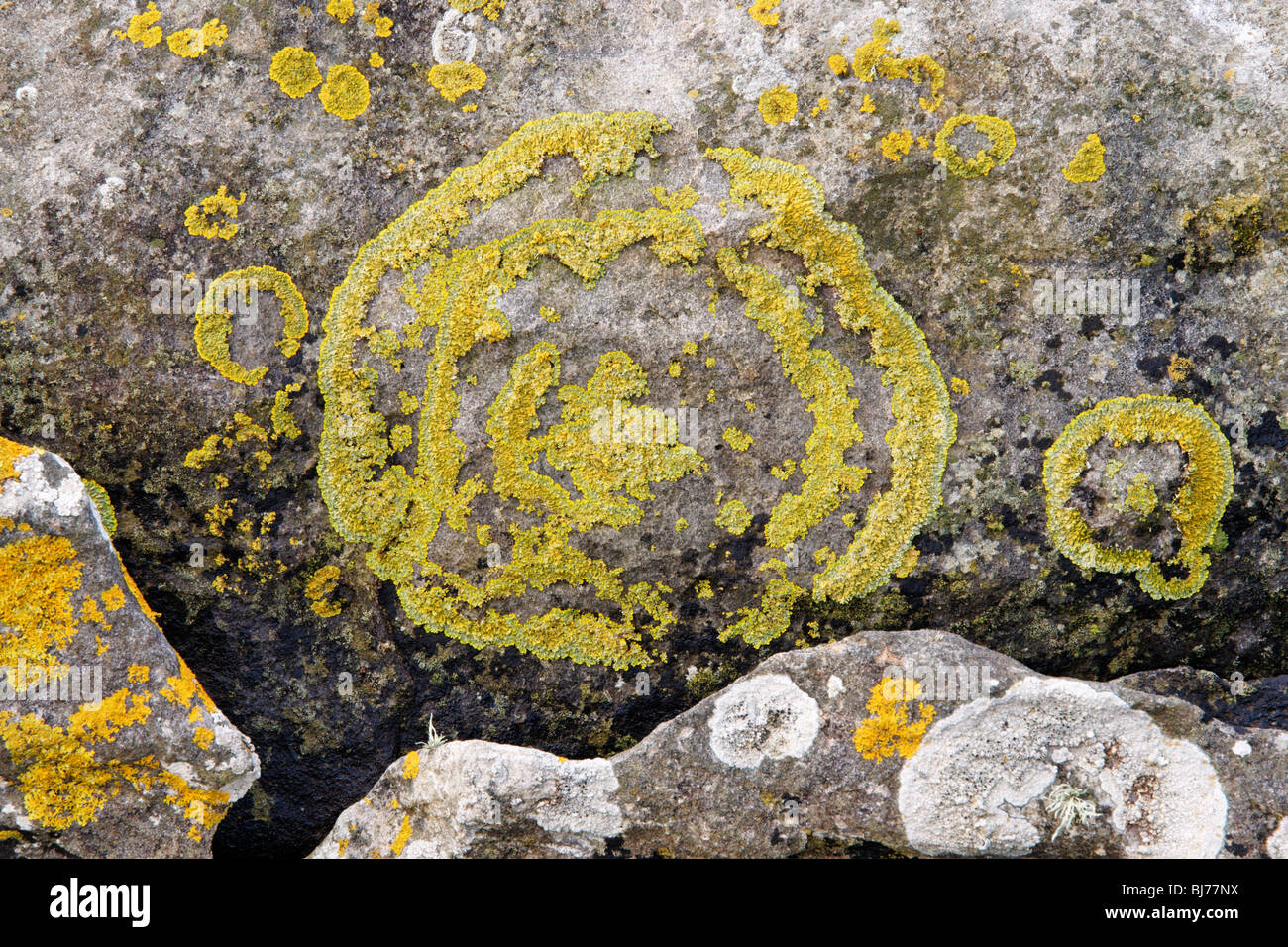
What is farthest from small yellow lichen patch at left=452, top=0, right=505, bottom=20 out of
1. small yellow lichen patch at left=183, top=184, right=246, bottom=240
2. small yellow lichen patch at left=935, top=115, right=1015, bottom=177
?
small yellow lichen patch at left=935, top=115, right=1015, bottom=177

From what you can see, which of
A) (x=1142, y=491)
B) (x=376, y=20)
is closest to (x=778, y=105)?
(x=376, y=20)

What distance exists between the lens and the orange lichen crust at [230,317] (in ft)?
13.1

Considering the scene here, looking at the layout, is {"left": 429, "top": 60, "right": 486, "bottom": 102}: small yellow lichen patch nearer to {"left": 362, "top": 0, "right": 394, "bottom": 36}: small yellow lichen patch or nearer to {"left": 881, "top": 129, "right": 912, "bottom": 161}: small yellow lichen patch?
{"left": 362, "top": 0, "right": 394, "bottom": 36}: small yellow lichen patch

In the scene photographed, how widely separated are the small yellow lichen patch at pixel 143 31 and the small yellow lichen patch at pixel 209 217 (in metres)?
0.78

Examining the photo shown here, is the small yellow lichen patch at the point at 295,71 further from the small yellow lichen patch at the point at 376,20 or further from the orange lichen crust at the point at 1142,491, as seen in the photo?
the orange lichen crust at the point at 1142,491

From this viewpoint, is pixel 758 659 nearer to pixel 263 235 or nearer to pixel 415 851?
pixel 415 851

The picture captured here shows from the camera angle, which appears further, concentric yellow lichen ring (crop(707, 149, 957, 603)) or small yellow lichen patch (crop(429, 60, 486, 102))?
small yellow lichen patch (crop(429, 60, 486, 102))

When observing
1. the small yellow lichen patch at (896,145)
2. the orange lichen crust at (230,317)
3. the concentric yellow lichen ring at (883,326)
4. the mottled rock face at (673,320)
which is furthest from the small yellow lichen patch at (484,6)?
the small yellow lichen patch at (896,145)

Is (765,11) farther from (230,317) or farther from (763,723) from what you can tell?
(763,723)

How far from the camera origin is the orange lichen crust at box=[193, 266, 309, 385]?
3.99 meters

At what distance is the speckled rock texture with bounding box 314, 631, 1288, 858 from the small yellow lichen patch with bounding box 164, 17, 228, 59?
326cm

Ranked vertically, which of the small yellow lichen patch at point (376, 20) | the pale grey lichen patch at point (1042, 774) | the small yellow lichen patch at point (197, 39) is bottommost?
the pale grey lichen patch at point (1042, 774)

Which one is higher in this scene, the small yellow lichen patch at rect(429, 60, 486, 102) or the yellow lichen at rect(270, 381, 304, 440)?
the small yellow lichen patch at rect(429, 60, 486, 102)
